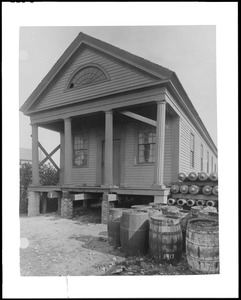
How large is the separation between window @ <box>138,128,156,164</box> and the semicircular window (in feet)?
9.60

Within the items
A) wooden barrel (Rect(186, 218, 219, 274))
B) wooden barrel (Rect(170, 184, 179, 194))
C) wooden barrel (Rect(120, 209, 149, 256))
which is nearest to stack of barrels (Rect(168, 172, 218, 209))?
wooden barrel (Rect(170, 184, 179, 194))

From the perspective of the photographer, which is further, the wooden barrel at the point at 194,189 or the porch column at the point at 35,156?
the porch column at the point at 35,156

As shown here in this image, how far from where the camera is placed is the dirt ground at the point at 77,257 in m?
4.56

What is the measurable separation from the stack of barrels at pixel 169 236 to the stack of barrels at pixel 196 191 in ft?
7.68

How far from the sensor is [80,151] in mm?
12430

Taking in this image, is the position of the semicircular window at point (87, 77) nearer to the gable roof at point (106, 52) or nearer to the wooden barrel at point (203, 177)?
the gable roof at point (106, 52)

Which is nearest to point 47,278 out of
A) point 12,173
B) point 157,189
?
point 12,173

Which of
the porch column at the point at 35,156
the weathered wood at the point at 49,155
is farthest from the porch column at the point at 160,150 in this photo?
the weathered wood at the point at 49,155

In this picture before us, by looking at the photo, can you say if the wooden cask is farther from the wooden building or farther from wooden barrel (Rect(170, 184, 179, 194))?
the wooden building

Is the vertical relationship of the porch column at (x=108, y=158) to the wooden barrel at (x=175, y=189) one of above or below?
above

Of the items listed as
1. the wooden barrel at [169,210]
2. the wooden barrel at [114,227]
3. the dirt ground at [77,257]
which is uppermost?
the wooden barrel at [169,210]

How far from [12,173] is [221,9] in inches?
212

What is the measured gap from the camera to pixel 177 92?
8594 millimetres

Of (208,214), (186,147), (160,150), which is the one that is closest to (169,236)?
(208,214)
